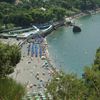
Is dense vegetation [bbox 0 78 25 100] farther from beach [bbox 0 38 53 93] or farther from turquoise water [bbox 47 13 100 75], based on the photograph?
turquoise water [bbox 47 13 100 75]

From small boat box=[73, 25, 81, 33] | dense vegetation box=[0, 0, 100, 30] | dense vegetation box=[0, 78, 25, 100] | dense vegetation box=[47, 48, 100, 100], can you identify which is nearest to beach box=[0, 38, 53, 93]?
dense vegetation box=[47, 48, 100, 100]

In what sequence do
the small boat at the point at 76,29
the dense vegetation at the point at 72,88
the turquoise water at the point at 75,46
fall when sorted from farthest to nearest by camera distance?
the small boat at the point at 76,29 < the turquoise water at the point at 75,46 < the dense vegetation at the point at 72,88

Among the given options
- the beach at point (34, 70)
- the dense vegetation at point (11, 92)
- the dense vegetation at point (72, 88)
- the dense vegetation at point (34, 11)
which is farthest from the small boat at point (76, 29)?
the dense vegetation at point (11, 92)

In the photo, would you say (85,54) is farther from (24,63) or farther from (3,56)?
(3,56)

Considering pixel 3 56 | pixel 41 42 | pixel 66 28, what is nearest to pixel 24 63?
pixel 41 42

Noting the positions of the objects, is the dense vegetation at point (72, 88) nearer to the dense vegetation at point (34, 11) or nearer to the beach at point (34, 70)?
the beach at point (34, 70)

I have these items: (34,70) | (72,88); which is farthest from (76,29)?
(72,88)
